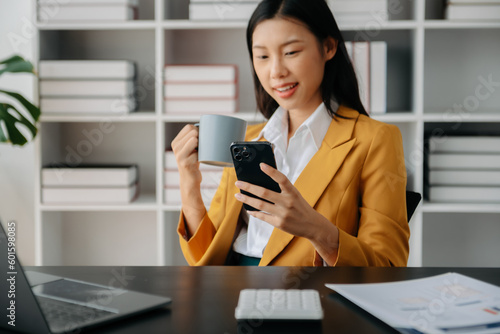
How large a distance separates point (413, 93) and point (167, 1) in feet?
3.68

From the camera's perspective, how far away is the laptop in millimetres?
638

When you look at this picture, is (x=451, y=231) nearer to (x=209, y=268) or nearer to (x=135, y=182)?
(x=135, y=182)

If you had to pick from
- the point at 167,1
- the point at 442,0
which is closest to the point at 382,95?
the point at 442,0

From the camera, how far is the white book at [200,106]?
2223 millimetres

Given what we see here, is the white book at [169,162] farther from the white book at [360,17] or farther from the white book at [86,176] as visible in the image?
the white book at [360,17]

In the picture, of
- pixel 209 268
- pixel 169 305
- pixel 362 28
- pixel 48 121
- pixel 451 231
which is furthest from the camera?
pixel 451 231

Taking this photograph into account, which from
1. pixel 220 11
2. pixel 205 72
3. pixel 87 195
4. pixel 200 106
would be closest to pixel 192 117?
pixel 200 106

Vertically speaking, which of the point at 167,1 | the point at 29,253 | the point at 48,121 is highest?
the point at 167,1

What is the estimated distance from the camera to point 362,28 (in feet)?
7.00

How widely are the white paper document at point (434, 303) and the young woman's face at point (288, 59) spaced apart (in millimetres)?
649

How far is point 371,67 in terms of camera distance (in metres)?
2.14

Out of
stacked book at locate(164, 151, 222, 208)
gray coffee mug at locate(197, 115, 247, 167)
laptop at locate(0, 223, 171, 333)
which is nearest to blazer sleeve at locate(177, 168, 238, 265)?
gray coffee mug at locate(197, 115, 247, 167)

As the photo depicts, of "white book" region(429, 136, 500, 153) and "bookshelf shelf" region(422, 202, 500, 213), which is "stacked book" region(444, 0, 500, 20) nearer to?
"white book" region(429, 136, 500, 153)

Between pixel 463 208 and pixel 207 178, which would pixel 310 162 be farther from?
pixel 463 208
